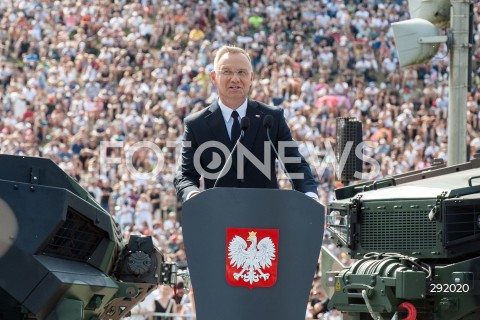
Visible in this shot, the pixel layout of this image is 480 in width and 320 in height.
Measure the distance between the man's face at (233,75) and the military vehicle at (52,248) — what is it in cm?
108

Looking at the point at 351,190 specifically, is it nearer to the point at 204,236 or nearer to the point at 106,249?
the point at 106,249

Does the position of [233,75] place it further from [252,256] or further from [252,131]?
[252,256]

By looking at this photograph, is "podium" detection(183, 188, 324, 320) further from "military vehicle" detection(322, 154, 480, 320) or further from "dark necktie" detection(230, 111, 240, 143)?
"military vehicle" detection(322, 154, 480, 320)

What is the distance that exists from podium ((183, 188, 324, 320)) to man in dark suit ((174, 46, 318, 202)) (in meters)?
0.84

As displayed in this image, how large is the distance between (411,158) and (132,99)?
22.2 feet

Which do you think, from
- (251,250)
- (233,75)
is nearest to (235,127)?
(233,75)

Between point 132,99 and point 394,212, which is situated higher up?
point 132,99

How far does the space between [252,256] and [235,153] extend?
123cm

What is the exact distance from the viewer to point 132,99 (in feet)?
94.8

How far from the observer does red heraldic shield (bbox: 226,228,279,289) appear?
6.58 meters

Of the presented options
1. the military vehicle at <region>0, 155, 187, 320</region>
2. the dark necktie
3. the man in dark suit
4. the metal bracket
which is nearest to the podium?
the man in dark suit

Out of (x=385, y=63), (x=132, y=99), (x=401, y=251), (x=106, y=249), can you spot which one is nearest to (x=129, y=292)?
(x=106, y=249)

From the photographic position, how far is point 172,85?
29938 millimetres

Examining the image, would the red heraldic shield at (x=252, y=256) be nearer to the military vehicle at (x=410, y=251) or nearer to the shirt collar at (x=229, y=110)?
the shirt collar at (x=229, y=110)
